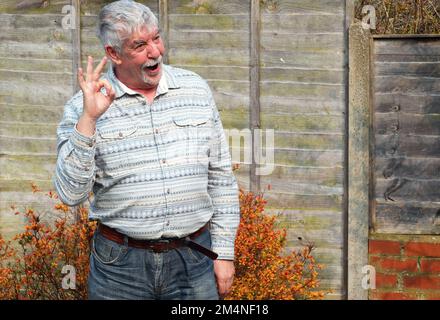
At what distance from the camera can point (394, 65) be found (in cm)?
593

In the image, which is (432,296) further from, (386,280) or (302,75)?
(302,75)

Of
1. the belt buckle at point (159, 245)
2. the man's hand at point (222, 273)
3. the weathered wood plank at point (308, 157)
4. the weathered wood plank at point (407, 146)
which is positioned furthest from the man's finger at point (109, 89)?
the weathered wood plank at point (407, 146)

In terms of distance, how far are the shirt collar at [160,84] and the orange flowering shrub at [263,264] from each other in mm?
2147

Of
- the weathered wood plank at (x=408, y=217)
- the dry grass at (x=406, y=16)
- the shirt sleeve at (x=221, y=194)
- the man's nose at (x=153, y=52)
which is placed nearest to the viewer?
the man's nose at (x=153, y=52)

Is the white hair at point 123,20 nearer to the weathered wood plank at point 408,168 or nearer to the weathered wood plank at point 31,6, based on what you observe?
the weathered wood plank at point 31,6

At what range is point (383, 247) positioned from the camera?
19.8 feet

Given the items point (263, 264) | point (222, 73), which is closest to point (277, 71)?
point (222, 73)

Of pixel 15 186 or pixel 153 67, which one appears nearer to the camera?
pixel 153 67

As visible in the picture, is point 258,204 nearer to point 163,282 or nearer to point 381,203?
point 381,203

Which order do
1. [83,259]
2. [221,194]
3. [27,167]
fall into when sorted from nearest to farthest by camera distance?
1. [221,194]
2. [83,259]
3. [27,167]

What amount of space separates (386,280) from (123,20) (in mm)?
3222

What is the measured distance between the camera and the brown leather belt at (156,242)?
3.67 meters
